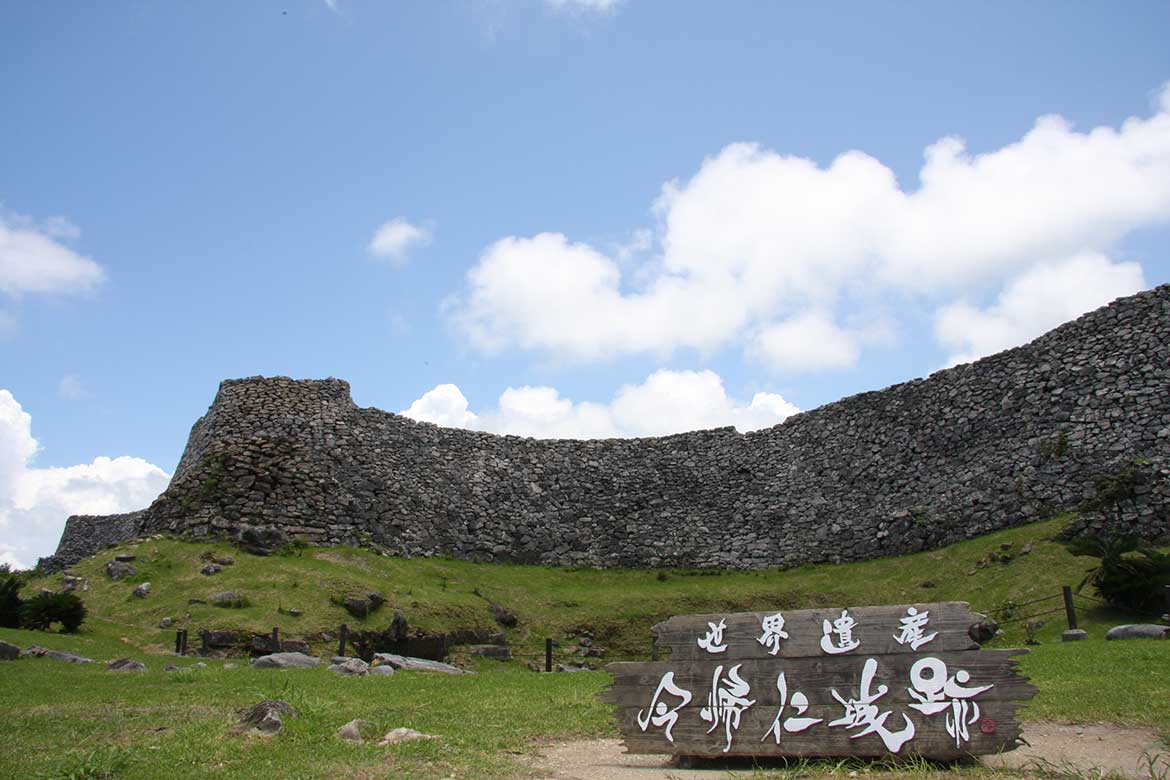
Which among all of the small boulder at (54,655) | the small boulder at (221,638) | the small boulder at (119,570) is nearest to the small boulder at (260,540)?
the small boulder at (119,570)

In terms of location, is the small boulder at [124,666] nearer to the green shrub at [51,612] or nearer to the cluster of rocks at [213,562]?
the green shrub at [51,612]

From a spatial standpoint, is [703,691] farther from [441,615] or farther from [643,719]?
[441,615]

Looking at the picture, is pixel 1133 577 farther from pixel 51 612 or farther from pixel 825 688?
pixel 51 612

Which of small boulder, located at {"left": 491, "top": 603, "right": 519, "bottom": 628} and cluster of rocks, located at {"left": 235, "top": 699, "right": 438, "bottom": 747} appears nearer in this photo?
cluster of rocks, located at {"left": 235, "top": 699, "right": 438, "bottom": 747}

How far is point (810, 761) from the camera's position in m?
6.79

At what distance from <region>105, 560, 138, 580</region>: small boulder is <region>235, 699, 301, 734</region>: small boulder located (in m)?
16.6

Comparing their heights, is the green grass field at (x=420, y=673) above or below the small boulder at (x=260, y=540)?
below

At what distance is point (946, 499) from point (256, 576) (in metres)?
21.1

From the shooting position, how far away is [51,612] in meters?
18.7

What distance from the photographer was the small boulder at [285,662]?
15031 mm

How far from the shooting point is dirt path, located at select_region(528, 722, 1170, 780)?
251 inches

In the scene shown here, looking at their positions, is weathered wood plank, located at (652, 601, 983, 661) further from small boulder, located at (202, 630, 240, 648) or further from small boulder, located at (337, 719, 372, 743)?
small boulder, located at (202, 630, 240, 648)

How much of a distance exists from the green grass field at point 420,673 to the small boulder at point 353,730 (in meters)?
0.11

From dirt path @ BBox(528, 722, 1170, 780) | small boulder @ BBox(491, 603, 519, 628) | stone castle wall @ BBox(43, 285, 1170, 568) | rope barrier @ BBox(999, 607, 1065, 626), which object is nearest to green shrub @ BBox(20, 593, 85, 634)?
stone castle wall @ BBox(43, 285, 1170, 568)
